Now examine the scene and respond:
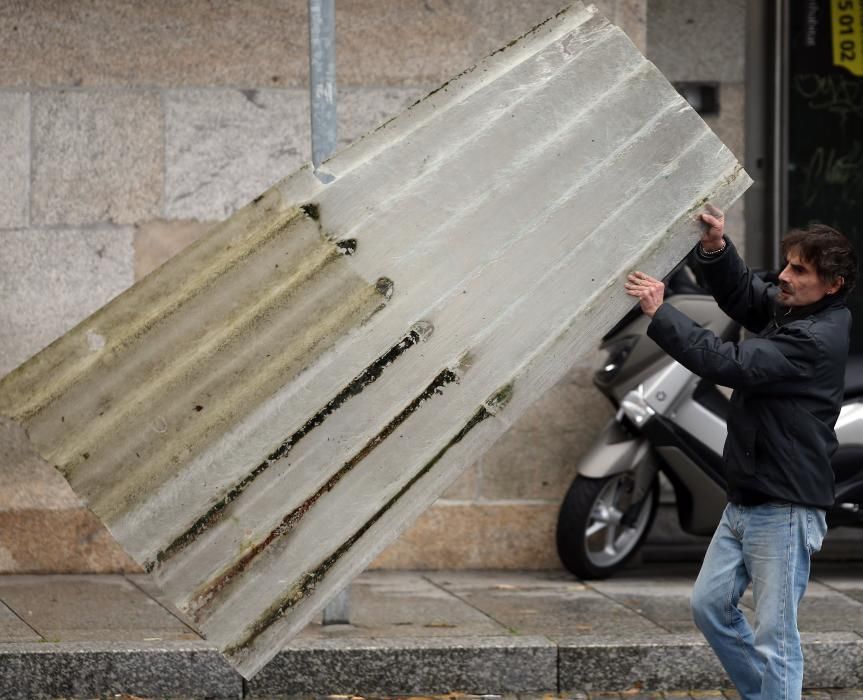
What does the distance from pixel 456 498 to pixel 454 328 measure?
138 inches

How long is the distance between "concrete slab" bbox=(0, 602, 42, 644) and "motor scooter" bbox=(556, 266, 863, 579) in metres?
2.43

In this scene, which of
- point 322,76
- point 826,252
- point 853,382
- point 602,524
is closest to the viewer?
point 826,252

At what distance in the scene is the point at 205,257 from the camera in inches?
156

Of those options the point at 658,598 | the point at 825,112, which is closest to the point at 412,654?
the point at 658,598

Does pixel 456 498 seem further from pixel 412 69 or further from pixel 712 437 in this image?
pixel 412 69

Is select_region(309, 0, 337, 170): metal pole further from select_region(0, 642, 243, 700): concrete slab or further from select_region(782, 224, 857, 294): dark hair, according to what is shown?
select_region(782, 224, 857, 294): dark hair

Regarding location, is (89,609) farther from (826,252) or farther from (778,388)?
(826,252)

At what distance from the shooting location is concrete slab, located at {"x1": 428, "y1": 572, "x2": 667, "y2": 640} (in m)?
5.95

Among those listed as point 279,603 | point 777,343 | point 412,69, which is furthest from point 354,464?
point 412,69

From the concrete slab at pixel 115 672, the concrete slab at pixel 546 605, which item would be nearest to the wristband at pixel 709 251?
the concrete slab at pixel 546 605

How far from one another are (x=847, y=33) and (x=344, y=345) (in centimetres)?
489

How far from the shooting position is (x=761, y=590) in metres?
4.33

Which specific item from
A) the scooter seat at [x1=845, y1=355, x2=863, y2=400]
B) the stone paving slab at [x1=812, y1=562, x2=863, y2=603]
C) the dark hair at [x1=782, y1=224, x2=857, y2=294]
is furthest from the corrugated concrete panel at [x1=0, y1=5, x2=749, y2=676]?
the stone paving slab at [x1=812, y1=562, x2=863, y2=603]

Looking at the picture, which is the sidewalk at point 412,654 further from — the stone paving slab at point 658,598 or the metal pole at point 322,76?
the metal pole at point 322,76
